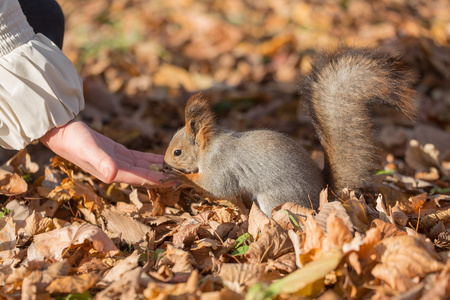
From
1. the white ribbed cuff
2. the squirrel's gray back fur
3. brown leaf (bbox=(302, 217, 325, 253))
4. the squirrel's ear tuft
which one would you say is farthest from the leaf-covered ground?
the white ribbed cuff

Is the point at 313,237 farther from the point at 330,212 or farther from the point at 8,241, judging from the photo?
the point at 8,241

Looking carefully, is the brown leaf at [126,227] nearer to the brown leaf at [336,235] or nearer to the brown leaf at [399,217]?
the brown leaf at [336,235]

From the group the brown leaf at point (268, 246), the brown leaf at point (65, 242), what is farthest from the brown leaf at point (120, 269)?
the brown leaf at point (268, 246)

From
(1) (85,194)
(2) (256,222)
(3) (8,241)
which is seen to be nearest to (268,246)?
(2) (256,222)

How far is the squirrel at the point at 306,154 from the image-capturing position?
81.0 inches

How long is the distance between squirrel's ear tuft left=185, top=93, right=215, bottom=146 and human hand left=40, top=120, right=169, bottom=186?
0.31 meters

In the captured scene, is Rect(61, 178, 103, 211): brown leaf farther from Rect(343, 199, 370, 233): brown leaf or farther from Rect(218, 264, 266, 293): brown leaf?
Rect(343, 199, 370, 233): brown leaf

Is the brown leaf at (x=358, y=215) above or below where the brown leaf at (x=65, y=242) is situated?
below

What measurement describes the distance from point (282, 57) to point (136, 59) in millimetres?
1854

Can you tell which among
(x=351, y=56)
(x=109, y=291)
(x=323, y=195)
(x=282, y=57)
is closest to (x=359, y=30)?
(x=282, y=57)

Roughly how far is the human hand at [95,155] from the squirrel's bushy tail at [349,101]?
872 mm

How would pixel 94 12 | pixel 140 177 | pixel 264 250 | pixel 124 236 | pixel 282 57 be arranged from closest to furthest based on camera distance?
pixel 264 250 < pixel 124 236 < pixel 140 177 < pixel 282 57 < pixel 94 12

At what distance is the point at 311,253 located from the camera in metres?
1.44

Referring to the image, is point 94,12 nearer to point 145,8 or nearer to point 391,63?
point 145,8
